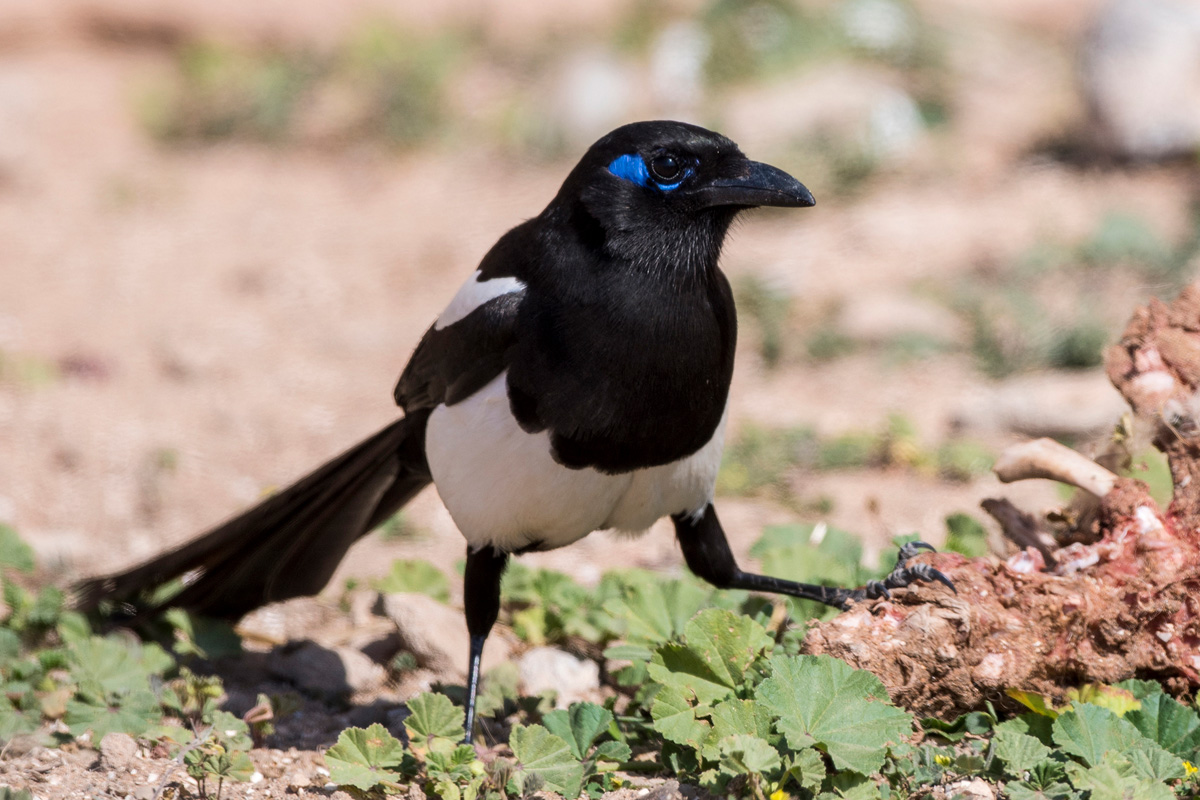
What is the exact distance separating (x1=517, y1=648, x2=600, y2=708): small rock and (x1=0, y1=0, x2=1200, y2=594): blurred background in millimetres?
865

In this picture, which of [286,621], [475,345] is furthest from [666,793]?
[286,621]

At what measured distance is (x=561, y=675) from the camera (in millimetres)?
3270

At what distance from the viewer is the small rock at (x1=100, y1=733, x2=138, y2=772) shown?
2713 millimetres

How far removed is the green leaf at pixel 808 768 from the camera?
90.1 inches

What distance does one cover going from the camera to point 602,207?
2.79 m

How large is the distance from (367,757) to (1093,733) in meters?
1.31

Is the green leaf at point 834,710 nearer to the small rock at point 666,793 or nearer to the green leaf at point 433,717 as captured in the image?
the small rock at point 666,793

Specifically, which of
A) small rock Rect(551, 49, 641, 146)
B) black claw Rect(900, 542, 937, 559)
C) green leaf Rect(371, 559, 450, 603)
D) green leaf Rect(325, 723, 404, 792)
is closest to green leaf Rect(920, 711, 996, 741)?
black claw Rect(900, 542, 937, 559)

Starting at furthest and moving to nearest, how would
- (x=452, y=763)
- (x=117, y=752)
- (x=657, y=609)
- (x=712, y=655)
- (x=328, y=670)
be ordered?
(x=328, y=670) < (x=657, y=609) < (x=117, y=752) < (x=712, y=655) < (x=452, y=763)

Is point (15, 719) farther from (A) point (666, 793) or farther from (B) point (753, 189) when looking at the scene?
(B) point (753, 189)

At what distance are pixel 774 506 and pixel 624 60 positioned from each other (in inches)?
186

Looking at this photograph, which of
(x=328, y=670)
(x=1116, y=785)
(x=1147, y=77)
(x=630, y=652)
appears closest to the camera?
(x=1116, y=785)

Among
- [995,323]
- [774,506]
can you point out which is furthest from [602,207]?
[995,323]

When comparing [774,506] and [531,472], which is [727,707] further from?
[774,506]
